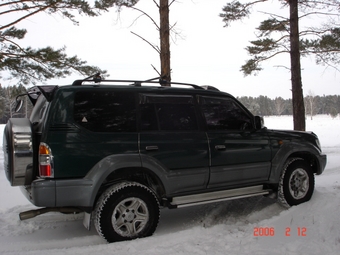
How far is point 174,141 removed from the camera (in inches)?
158

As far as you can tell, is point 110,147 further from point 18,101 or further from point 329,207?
point 329,207

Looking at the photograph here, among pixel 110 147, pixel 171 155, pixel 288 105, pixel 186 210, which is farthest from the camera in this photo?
→ pixel 288 105

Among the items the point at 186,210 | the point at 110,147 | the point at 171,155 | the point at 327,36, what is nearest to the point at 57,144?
the point at 110,147

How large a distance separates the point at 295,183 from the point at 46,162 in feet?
12.8

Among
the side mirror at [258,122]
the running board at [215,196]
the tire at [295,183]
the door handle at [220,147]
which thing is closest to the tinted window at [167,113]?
the door handle at [220,147]

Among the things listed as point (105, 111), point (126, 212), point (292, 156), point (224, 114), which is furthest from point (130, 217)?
point (292, 156)

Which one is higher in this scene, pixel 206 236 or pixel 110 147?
pixel 110 147

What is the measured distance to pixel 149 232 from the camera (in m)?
3.84

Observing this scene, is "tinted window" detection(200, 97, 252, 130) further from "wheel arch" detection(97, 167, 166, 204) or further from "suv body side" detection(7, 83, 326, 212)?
"wheel arch" detection(97, 167, 166, 204)

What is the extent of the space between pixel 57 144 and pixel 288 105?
126 m

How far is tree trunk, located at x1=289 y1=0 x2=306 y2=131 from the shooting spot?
11312mm
